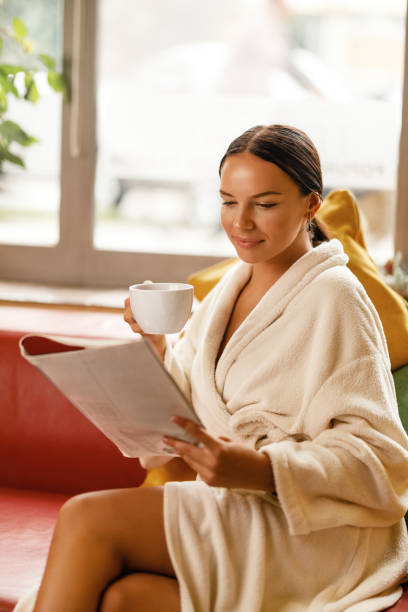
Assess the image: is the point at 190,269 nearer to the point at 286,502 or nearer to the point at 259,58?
the point at 259,58

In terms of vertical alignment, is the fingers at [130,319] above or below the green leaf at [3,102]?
below

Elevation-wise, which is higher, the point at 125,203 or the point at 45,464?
the point at 125,203

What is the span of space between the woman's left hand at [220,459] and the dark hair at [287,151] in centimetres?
48

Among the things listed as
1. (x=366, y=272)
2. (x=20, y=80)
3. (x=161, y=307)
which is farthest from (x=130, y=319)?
(x=20, y=80)

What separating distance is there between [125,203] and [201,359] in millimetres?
1265

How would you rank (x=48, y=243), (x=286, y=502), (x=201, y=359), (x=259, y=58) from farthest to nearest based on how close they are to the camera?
(x=48, y=243) → (x=259, y=58) → (x=201, y=359) → (x=286, y=502)

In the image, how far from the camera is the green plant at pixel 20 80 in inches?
95.7

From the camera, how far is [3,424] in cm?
202

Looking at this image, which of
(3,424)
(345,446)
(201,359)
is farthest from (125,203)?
(345,446)

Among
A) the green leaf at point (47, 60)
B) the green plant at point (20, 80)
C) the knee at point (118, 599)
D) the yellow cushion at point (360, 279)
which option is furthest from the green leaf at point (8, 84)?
the knee at point (118, 599)

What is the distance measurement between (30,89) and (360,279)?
1.26 m

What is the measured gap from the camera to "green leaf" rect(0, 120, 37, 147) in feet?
8.12

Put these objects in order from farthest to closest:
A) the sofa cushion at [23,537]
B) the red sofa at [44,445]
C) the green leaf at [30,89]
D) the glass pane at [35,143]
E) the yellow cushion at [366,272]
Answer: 1. the glass pane at [35,143]
2. the green leaf at [30,89]
3. the red sofa at [44,445]
4. the yellow cushion at [366,272]
5. the sofa cushion at [23,537]

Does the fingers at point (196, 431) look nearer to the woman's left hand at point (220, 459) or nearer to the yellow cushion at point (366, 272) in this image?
the woman's left hand at point (220, 459)
